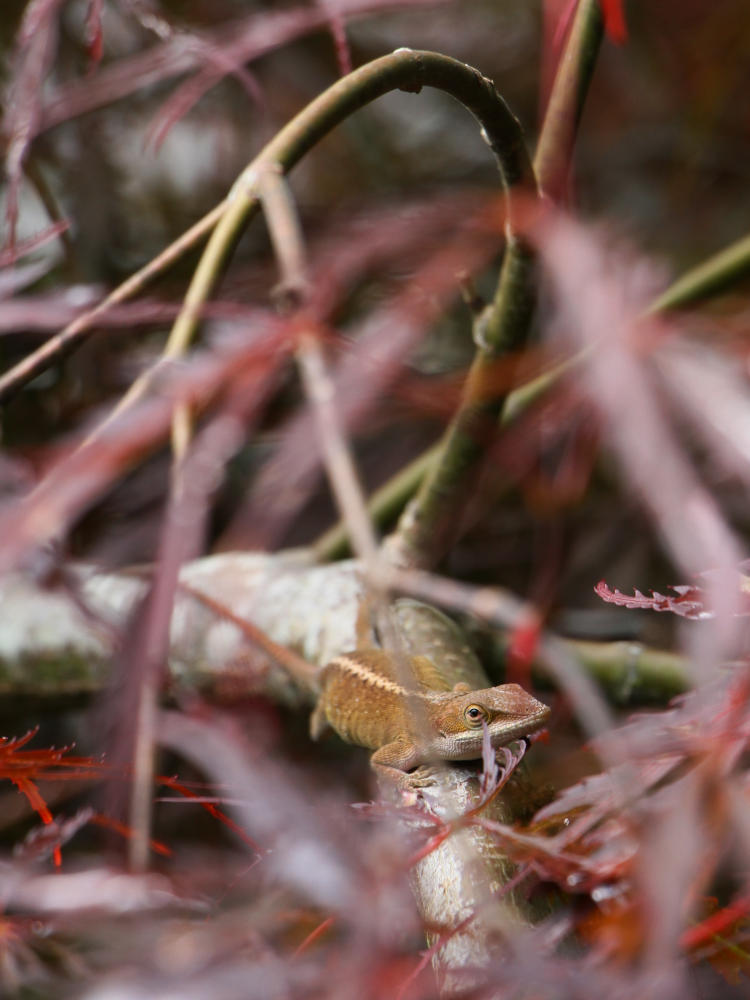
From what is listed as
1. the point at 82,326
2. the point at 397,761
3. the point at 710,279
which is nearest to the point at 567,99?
the point at 710,279

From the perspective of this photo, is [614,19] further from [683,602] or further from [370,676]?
[370,676]

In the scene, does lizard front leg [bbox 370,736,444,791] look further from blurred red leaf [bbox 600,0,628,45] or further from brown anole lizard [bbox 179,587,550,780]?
blurred red leaf [bbox 600,0,628,45]

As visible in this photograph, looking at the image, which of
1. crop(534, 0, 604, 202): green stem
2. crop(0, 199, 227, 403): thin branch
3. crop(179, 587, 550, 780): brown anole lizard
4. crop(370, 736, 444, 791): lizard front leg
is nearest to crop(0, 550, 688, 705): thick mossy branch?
crop(179, 587, 550, 780): brown anole lizard

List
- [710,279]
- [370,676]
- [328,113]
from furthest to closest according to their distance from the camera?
1. [710,279]
2. [370,676]
3. [328,113]

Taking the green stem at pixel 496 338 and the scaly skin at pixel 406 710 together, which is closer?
the green stem at pixel 496 338

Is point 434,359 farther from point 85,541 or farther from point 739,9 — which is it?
point 739,9

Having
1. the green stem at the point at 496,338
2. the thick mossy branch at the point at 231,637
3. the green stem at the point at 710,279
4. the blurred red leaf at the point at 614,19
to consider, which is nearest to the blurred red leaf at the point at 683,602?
the green stem at the point at 496,338

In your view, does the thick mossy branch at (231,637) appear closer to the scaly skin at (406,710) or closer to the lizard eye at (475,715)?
the scaly skin at (406,710)

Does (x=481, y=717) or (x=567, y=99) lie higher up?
(x=567, y=99)
